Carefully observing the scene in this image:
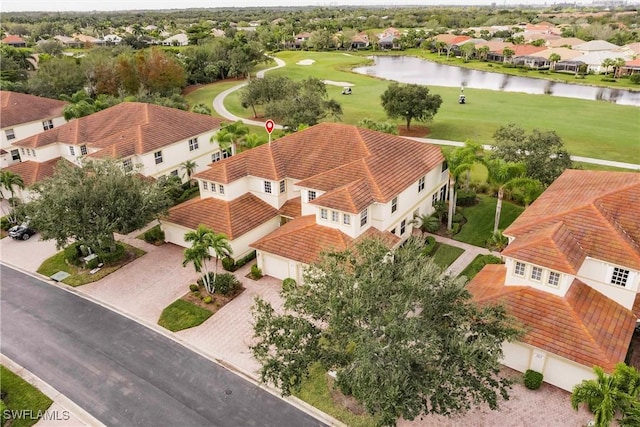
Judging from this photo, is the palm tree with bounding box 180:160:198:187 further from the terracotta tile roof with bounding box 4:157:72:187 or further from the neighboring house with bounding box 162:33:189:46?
the neighboring house with bounding box 162:33:189:46

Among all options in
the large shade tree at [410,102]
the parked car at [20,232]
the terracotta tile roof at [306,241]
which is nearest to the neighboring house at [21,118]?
the parked car at [20,232]

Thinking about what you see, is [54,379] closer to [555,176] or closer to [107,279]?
[107,279]

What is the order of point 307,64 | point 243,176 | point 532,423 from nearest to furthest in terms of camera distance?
1. point 532,423
2. point 243,176
3. point 307,64

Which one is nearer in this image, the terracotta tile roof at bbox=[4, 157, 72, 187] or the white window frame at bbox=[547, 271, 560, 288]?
the white window frame at bbox=[547, 271, 560, 288]

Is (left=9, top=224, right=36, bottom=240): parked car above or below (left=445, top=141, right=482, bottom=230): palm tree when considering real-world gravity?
below

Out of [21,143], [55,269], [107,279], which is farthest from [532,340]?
[21,143]

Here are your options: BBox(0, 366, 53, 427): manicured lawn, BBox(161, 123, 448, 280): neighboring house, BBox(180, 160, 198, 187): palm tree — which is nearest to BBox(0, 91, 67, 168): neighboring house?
BBox(180, 160, 198, 187): palm tree

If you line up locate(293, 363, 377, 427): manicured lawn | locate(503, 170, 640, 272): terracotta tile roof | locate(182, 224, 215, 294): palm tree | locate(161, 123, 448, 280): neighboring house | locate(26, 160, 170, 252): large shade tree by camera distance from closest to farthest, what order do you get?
1. locate(293, 363, 377, 427): manicured lawn
2. locate(503, 170, 640, 272): terracotta tile roof
3. locate(182, 224, 215, 294): palm tree
4. locate(26, 160, 170, 252): large shade tree
5. locate(161, 123, 448, 280): neighboring house

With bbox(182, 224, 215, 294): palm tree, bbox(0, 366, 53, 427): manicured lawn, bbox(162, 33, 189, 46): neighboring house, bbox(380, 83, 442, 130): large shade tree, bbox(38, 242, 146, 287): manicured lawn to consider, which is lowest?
bbox(38, 242, 146, 287): manicured lawn
